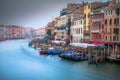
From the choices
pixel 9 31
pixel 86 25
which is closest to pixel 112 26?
pixel 86 25

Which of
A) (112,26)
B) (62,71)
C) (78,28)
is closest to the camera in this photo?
(62,71)

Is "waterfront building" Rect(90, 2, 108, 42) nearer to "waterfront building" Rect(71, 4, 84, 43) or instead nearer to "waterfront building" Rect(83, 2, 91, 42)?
"waterfront building" Rect(83, 2, 91, 42)

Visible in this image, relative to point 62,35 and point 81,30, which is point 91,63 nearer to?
point 81,30

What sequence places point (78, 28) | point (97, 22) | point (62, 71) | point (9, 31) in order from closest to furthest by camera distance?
1. point (62, 71)
2. point (97, 22)
3. point (78, 28)
4. point (9, 31)

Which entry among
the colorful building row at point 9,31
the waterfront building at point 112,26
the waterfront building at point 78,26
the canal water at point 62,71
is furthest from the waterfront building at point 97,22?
the colorful building row at point 9,31

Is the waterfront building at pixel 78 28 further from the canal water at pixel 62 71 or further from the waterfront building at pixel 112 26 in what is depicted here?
the canal water at pixel 62 71

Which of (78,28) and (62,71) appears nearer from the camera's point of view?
(62,71)

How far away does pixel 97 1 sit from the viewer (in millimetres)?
9859

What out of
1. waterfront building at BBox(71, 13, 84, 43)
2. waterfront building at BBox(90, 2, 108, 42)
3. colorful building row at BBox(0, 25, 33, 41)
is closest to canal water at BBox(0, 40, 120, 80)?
waterfront building at BBox(90, 2, 108, 42)

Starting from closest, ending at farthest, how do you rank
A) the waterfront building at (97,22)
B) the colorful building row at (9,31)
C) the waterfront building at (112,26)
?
the waterfront building at (112,26)
the waterfront building at (97,22)
the colorful building row at (9,31)

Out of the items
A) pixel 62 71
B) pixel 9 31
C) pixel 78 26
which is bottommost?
pixel 62 71

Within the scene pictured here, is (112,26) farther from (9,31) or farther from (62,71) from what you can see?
(9,31)

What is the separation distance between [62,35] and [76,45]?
3619mm

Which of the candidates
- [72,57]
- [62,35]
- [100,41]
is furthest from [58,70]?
[62,35]
